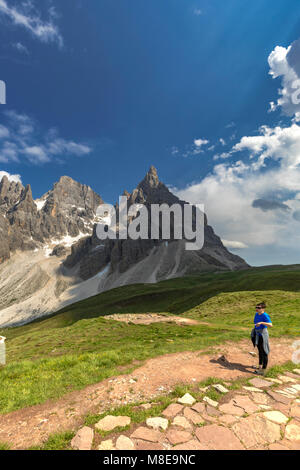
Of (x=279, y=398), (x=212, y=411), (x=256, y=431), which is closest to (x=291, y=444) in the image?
(x=256, y=431)

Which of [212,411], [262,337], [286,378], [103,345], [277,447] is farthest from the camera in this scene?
[103,345]

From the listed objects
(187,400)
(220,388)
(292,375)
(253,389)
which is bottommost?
(292,375)

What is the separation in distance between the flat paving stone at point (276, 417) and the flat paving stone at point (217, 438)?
5.37 ft

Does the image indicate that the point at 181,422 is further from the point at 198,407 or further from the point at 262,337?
the point at 262,337

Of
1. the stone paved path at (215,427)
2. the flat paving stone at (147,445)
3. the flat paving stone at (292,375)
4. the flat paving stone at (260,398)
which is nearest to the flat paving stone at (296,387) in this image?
the stone paved path at (215,427)

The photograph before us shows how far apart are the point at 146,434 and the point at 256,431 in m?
3.06

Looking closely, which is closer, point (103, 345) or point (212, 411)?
point (212, 411)

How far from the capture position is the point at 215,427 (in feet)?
20.4

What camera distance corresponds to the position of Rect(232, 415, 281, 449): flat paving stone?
564cm

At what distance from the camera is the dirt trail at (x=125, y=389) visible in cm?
656

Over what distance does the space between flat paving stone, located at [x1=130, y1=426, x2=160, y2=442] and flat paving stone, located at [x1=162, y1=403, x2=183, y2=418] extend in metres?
0.89
